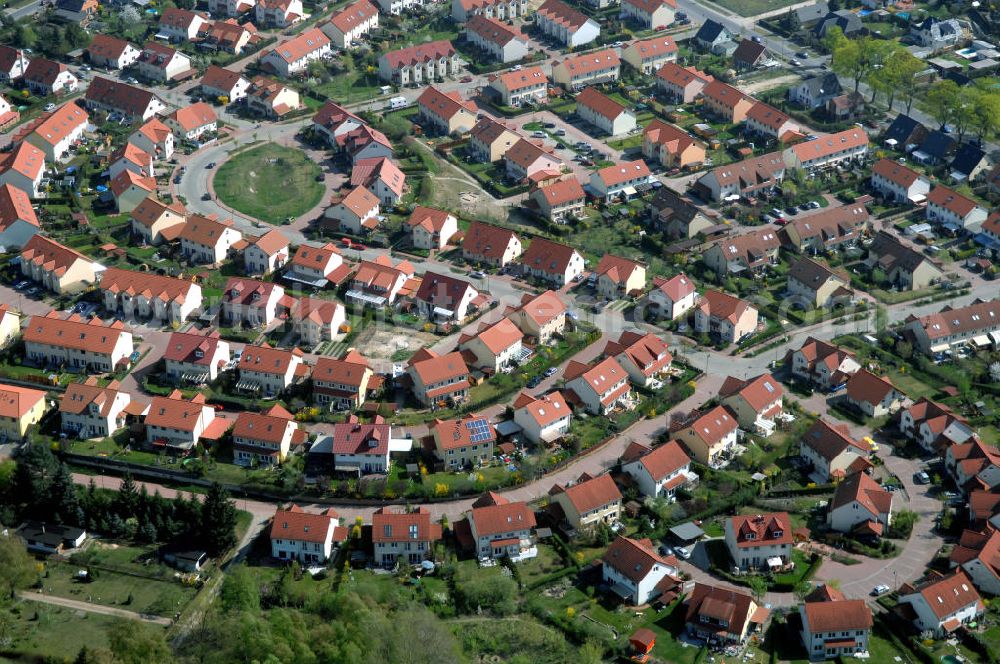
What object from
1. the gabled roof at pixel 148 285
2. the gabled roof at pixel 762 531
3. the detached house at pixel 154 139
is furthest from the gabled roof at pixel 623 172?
the gabled roof at pixel 762 531

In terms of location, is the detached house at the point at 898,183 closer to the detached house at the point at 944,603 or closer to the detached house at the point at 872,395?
the detached house at the point at 872,395

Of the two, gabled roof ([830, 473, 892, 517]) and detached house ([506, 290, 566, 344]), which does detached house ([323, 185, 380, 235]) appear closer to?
detached house ([506, 290, 566, 344])

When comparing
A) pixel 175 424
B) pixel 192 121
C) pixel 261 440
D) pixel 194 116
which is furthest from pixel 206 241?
pixel 261 440

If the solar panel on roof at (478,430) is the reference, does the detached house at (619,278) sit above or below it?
below

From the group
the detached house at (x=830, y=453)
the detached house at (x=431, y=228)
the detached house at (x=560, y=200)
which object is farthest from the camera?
the detached house at (x=560, y=200)

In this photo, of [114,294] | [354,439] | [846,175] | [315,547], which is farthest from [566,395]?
[846,175]

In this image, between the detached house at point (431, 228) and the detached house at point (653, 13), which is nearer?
the detached house at point (431, 228)
